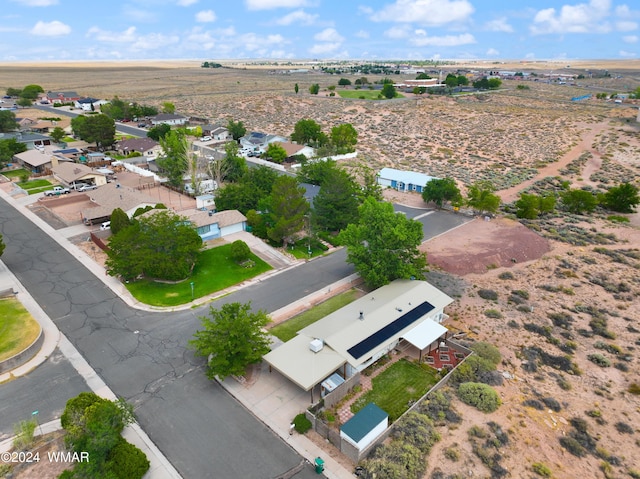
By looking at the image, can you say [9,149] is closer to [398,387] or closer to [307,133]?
[307,133]

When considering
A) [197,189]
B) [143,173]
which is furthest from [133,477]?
[143,173]

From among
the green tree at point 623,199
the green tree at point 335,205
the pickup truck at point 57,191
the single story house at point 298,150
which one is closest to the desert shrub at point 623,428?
the green tree at point 335,205

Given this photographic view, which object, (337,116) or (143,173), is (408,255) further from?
(337,116)

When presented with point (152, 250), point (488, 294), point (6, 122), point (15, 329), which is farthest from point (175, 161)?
point (6, 122)

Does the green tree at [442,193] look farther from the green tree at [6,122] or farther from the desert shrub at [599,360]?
the green tree at [6,122]

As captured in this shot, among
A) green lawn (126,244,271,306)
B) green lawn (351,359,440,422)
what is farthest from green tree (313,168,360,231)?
green lawn (351,359,440,422)

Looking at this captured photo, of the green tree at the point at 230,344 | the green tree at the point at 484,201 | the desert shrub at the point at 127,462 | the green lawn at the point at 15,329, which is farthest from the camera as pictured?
the green tree at the point at 484,201

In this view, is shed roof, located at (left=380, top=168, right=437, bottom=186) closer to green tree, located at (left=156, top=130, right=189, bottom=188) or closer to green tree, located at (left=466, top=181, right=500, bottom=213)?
green tree, located at (left=466, top=181, right=500, bottom=213)
